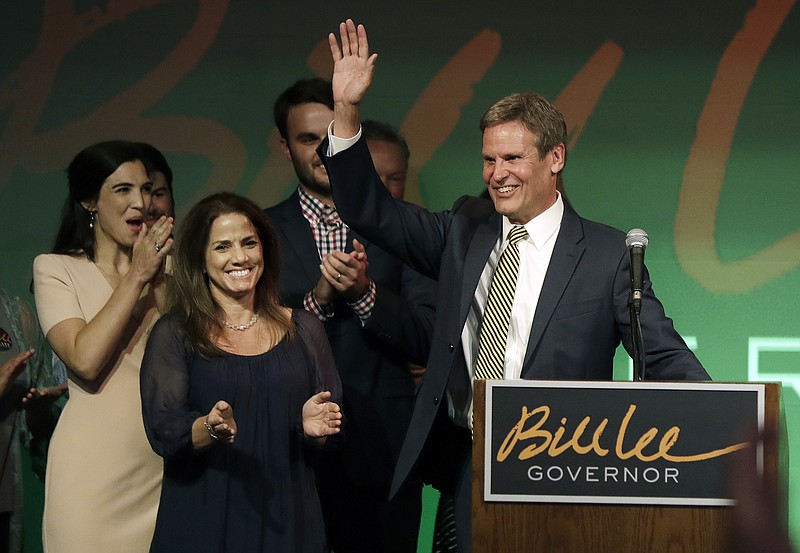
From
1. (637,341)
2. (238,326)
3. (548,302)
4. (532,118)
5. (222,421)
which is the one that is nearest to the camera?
(637,341)

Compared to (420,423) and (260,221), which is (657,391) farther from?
(260,221)

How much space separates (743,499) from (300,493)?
2360 mm

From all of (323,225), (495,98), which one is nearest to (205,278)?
(323,225)

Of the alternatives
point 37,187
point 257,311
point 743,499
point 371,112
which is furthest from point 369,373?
point 743,499

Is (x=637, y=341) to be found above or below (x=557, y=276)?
below

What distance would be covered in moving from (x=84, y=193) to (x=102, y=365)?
60 centimetres

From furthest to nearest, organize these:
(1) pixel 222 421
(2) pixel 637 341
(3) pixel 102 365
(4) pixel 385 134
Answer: (4) pixel 385 134
(3) pixel 102 365
(1) pixel 222 421
(2) pixel 637 341

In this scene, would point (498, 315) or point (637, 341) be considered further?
point (498, 315)

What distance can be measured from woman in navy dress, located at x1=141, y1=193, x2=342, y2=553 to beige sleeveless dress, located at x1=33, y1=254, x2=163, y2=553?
0.34 m

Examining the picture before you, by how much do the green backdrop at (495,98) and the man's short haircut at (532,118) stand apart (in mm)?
1512

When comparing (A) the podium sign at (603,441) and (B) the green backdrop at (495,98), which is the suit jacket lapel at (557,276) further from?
(B) the green backdrop at (495,98)

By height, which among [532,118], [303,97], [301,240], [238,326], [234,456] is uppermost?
[303,97]

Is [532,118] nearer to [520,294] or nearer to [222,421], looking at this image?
[520,294]

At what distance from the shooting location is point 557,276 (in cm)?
277
